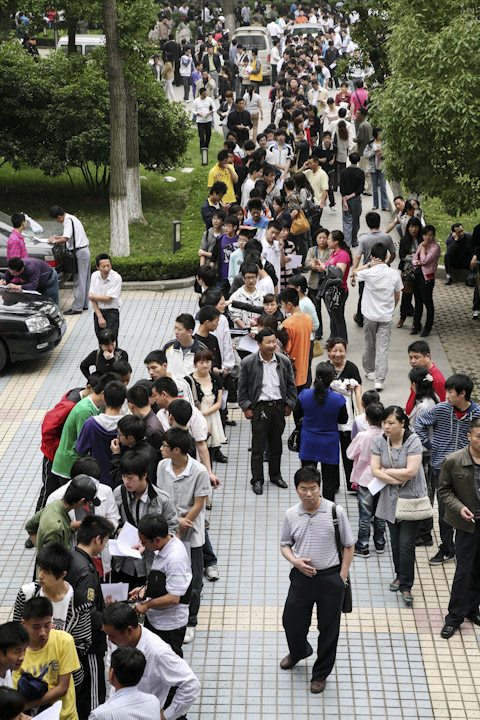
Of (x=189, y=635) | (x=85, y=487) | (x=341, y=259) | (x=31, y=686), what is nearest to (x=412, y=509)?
(x=189, y=635)

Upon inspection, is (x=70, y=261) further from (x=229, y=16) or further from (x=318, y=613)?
(x=229, y=16)

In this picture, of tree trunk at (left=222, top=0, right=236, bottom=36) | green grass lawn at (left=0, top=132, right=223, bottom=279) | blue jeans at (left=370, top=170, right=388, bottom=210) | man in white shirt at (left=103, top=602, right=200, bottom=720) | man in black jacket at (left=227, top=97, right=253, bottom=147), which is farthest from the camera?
tree trunk at (left=222, top=0, right=236, bottom=36)

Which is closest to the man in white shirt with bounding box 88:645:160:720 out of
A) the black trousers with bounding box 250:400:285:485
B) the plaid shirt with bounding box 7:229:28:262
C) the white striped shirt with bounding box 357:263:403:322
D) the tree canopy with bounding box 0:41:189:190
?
the black trousers with bounding box 250:400:285:485

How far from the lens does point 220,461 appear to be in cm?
1077

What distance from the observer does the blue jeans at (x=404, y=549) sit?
801cm

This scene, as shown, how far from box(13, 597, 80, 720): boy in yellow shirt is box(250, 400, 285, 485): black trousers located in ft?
14.5

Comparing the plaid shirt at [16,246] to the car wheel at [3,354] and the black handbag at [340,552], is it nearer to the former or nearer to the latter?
the car wheel at [3,354]

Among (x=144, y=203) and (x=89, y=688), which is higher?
(x=89, y=688)

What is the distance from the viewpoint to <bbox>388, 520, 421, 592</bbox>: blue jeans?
26.3 feet

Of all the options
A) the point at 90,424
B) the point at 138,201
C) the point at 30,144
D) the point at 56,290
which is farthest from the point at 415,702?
the point at 30,144

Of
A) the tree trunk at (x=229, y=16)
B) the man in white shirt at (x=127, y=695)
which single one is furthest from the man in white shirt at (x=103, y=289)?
the tree trunk at (x=229, y=16)

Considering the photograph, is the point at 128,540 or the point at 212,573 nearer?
the point at 128,540

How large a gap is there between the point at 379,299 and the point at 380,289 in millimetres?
129

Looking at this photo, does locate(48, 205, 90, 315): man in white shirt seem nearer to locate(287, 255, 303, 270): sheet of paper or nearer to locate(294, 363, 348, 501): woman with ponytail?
locate(287, 255, 303, 270): sheet of paper
